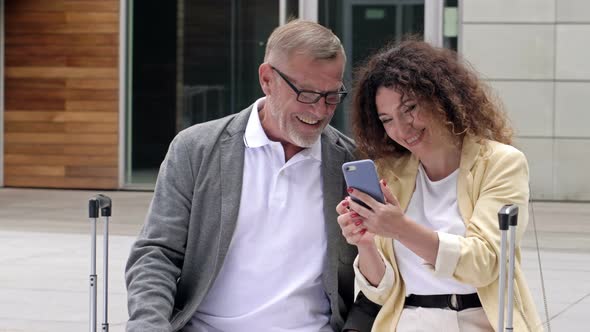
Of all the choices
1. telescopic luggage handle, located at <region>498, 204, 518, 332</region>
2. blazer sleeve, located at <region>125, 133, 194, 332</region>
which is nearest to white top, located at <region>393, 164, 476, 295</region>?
telescopic luggage handle, located at <region>498, 204, 518, 332</region>

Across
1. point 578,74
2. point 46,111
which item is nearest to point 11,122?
point 46,111

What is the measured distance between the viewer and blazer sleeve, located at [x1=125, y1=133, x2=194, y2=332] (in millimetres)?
3859

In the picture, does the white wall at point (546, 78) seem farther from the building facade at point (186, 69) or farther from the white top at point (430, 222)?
the white top at point (430, 222)

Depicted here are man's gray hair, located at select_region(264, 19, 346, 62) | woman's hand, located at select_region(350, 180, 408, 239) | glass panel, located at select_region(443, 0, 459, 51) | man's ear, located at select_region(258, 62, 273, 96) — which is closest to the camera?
woman's hand, located at select_region(350, 180, 408, 239)

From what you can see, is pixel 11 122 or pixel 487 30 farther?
pixel 11 122

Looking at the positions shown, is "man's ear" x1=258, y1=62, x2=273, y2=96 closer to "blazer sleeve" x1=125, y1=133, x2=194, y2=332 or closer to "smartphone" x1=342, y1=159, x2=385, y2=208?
"blazer sleeve" x1=125, y1=133, x2=194, y2=332

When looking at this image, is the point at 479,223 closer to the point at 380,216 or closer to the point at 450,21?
the point at 380,216

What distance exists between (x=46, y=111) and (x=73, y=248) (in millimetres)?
6313

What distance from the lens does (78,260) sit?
33.1 feet

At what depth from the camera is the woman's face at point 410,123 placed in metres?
3.82

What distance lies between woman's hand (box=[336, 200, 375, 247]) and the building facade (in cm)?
1187

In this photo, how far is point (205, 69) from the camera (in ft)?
53.7

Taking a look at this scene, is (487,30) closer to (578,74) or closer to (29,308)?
(578,74)

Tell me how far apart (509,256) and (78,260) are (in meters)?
7.02
